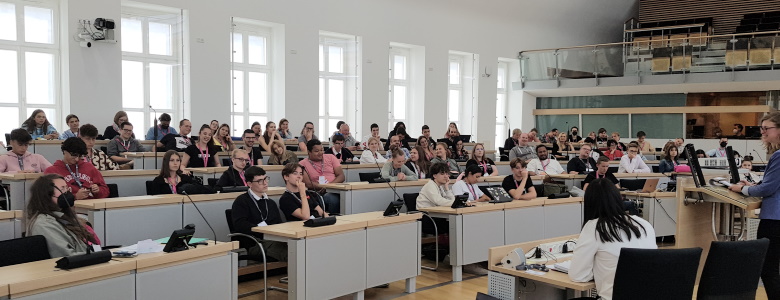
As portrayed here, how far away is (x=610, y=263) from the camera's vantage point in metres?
3.13

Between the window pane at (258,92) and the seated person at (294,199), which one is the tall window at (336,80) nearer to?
the window pane at (258,92)

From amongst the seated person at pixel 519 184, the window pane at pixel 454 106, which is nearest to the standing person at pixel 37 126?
the seated person at pixel 519 184

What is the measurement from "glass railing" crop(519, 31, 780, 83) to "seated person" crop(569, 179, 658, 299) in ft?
42.2

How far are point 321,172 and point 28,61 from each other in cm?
606

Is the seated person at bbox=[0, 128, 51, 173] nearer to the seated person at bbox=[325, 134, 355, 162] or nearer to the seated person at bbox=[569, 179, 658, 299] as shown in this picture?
the seated person at bbox=[325, 134, 355, 162]

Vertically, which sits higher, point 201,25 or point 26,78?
point 201,25

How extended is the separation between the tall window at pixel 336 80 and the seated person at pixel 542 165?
6.13 meters

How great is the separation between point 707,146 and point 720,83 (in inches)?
103

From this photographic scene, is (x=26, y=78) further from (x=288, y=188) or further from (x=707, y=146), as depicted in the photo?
(x=707, y=146)

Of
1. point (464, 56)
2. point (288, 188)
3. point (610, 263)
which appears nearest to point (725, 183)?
point (610, 263)

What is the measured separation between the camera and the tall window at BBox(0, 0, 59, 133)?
404 inches

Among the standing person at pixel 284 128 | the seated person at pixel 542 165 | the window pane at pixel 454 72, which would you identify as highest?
the window pane at pixel 454 72

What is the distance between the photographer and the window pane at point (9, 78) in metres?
10.3

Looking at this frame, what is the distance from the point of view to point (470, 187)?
7.16 m
